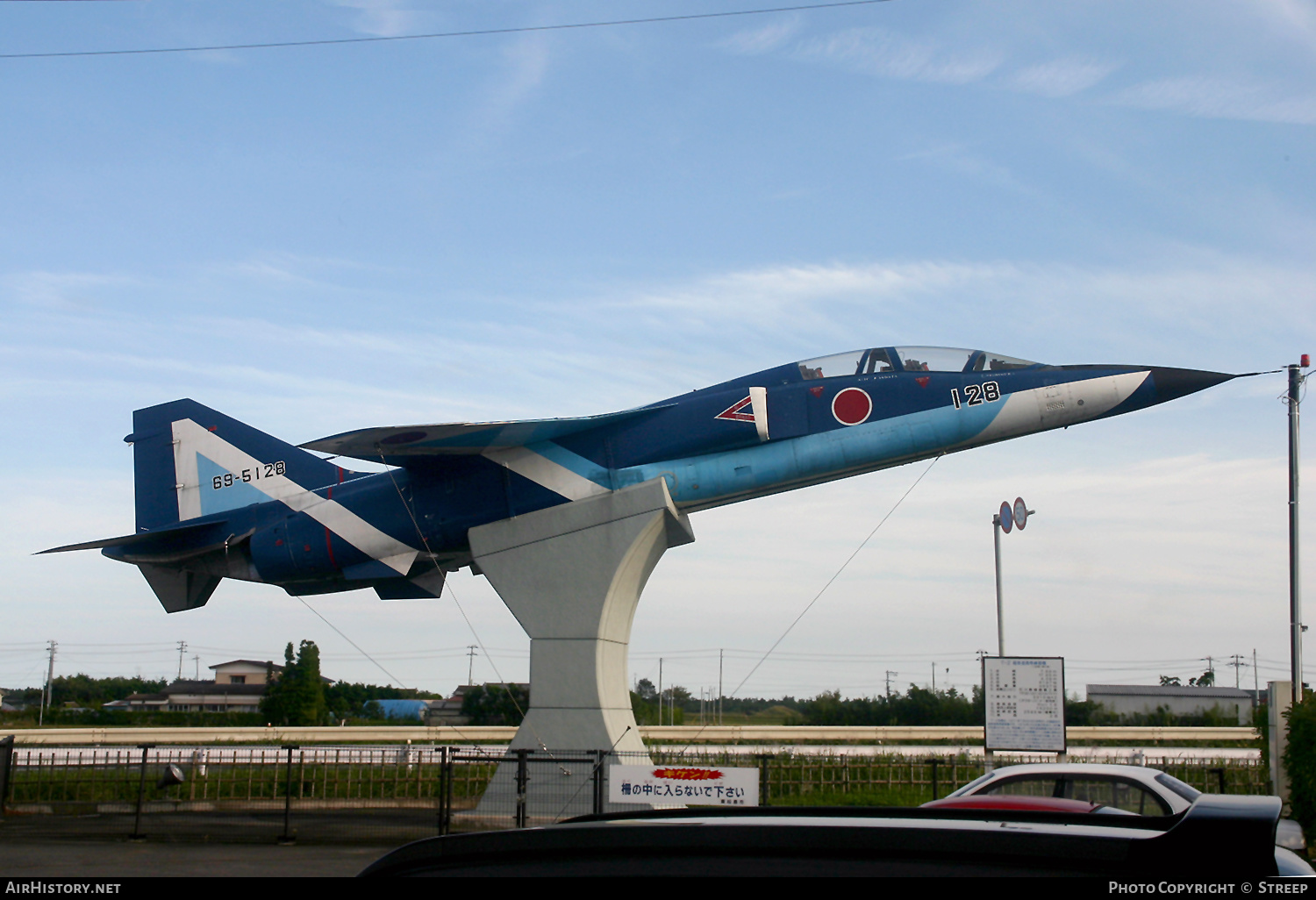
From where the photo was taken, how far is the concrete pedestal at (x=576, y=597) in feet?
55.0

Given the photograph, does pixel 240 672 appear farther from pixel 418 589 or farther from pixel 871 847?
pixel 871 847

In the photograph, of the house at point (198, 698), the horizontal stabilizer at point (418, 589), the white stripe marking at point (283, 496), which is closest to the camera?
the white stripe marking at point (283, 496)

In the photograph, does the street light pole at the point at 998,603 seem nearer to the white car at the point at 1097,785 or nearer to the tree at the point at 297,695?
the white car at the point at 1097,785

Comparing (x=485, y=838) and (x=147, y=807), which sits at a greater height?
(x=485, y=838)

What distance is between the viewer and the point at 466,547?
1783cm

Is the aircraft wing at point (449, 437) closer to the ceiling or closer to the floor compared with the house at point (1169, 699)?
closer to the ceiling

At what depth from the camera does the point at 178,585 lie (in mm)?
19016

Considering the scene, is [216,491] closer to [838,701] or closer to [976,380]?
[976,380]

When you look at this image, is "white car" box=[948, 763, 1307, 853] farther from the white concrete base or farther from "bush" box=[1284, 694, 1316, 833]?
the white concrete base

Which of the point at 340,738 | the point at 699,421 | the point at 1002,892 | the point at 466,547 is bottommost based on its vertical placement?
the point at 340,738

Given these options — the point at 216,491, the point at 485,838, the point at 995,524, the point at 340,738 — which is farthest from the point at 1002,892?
the point at 340,738

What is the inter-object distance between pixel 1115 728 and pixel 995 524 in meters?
27.4

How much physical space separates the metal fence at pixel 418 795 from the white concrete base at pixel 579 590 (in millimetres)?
608

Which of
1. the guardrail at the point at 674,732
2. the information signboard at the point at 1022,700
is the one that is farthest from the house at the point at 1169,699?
the information signboard at the point at 1022,700
